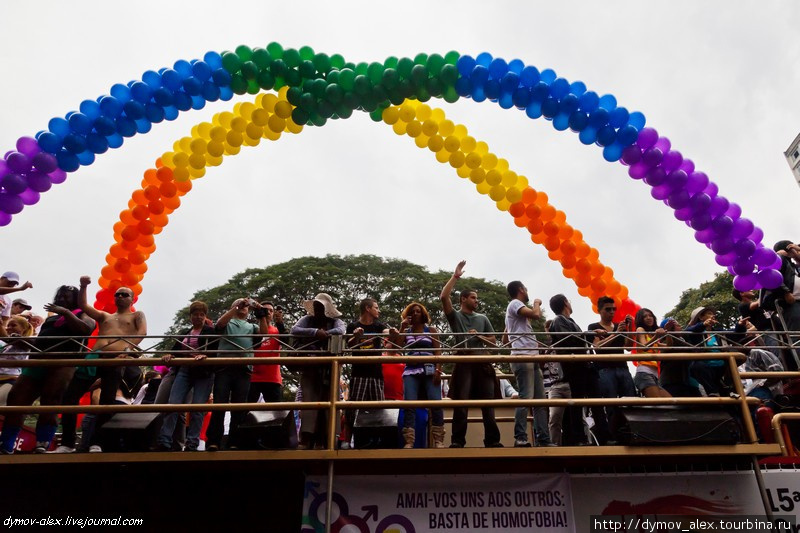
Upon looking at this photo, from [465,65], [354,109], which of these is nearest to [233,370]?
[354,109]

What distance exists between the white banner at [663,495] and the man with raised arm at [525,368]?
0.56 m

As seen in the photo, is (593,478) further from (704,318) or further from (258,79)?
(258,79)

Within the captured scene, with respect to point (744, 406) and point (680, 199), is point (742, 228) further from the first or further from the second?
point (744, 406)

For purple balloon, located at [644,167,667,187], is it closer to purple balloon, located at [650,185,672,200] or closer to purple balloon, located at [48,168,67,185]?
purple balloon, located at [650,185,672,200]

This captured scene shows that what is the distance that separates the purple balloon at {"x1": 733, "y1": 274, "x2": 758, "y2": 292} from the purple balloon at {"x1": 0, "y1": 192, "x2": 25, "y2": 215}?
28.1ft

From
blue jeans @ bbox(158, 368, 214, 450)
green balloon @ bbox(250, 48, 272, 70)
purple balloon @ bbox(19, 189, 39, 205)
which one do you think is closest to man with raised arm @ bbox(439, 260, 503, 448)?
blue jeans @ bbox(158, 368, 214, 450)

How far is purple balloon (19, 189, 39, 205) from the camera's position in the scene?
6910mm

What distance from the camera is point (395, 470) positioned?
500 centimetres

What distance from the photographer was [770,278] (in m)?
6.87

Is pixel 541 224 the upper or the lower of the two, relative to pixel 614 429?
upper

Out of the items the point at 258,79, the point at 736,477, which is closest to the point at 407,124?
the point at 258,79

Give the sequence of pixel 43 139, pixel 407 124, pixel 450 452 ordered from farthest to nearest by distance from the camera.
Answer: pixel 407 124 → pixel 43 139 → pixel 450 452

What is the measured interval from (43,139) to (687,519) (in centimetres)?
769

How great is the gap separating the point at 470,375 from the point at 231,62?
4582mm
